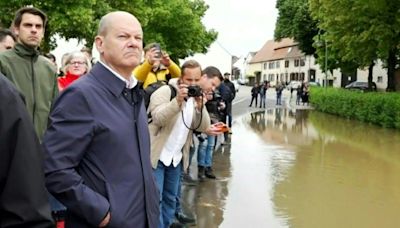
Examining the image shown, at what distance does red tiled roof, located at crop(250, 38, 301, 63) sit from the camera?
98250mm

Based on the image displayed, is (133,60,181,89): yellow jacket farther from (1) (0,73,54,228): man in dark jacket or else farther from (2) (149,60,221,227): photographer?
(1) (0,73,54,228): man in dark jacket

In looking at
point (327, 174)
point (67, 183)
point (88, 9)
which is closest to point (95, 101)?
point (67, 183)

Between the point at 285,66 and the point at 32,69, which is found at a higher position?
the point at 285,66

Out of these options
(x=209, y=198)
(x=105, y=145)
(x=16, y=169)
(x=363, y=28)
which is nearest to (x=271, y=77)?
(x=363, y=28)

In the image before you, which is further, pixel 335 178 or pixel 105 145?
pixel 335 178

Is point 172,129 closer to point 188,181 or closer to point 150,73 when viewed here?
point 150,73

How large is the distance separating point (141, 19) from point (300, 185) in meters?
16.7

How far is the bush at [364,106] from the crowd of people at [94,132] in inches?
636

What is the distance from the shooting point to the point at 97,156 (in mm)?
2578

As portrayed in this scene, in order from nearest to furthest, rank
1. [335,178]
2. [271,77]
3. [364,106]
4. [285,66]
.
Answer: [335,178] < [364,106] < [285,66] < [271,77]

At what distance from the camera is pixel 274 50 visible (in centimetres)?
10700

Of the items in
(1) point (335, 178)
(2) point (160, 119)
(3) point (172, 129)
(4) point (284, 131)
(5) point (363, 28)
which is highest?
(5) point (363, 28)

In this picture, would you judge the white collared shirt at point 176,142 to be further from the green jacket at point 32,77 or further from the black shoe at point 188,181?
the black shoe at point 188,181

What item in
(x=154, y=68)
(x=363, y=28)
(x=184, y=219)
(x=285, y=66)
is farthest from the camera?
(x=285, y=66)
